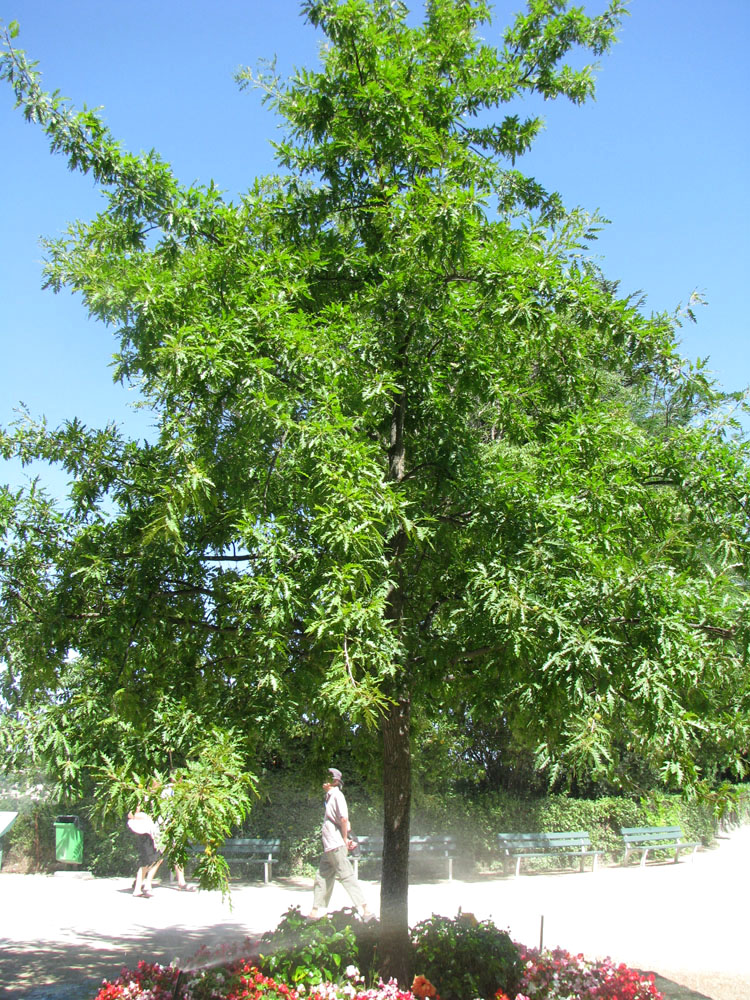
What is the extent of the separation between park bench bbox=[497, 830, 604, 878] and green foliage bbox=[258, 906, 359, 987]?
375 inches

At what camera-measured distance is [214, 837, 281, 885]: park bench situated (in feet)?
43.9

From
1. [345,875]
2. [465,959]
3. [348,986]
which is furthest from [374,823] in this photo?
[348,986]

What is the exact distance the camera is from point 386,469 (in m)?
5.94

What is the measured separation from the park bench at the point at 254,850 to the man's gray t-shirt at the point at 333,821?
16.6ft

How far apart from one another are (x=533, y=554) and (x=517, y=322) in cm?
157

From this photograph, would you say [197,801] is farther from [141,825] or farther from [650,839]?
[650,839]

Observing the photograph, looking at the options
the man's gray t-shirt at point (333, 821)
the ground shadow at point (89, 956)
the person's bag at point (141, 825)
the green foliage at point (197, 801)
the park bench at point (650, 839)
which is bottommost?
the ground shadow at point (89, 956)

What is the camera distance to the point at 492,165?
20.8 feet

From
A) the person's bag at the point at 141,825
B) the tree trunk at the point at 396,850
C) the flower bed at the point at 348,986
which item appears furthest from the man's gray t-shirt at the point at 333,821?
the person's bag at the point at 141,825

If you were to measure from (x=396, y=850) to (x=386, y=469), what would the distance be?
3022 mm

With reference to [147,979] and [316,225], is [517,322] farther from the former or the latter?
[147,979]

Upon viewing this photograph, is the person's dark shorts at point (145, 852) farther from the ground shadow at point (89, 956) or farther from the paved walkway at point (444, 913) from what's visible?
the ground shadow at point (89, 956)

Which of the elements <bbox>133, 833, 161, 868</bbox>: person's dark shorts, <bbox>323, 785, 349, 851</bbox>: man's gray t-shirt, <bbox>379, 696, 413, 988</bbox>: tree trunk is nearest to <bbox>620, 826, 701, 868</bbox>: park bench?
<bbox>323, 785, 349, 851</bbox>: man's gray t-shirt

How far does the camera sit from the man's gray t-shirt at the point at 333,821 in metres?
8.78
